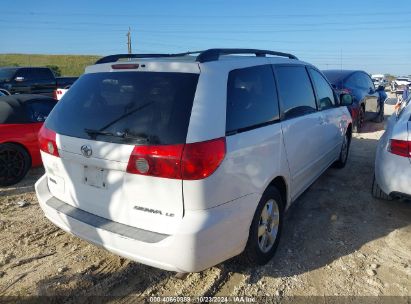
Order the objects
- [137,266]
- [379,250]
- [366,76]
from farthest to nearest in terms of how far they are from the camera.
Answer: [366,76], [379,250], [137,266]

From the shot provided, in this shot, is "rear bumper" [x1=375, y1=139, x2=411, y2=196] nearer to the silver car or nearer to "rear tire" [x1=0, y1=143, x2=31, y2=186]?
the silver car

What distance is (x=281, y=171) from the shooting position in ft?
11.5

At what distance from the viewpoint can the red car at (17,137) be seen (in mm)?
5805

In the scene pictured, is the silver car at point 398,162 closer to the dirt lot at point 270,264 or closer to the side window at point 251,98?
the dirt lot at point 270,264

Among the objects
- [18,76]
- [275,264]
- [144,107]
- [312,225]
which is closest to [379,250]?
[312,225]

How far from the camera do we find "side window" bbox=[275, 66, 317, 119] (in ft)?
12.5

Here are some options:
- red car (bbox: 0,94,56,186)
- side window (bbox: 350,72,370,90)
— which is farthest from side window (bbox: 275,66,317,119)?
side window (bbox: 350,72,370,90)

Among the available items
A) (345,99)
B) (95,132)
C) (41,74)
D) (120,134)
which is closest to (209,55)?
(120,134)

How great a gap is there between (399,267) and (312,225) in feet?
3.41

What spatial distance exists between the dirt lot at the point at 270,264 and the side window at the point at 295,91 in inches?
51.8

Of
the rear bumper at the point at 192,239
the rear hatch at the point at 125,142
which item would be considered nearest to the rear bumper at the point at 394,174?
the rear bumper at the point at 192,239

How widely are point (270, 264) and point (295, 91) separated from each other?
1.86 m

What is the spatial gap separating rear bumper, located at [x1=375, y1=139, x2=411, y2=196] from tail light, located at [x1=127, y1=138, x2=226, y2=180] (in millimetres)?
2487

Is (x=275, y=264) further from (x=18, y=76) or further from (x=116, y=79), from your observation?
(x=18, y=76)
